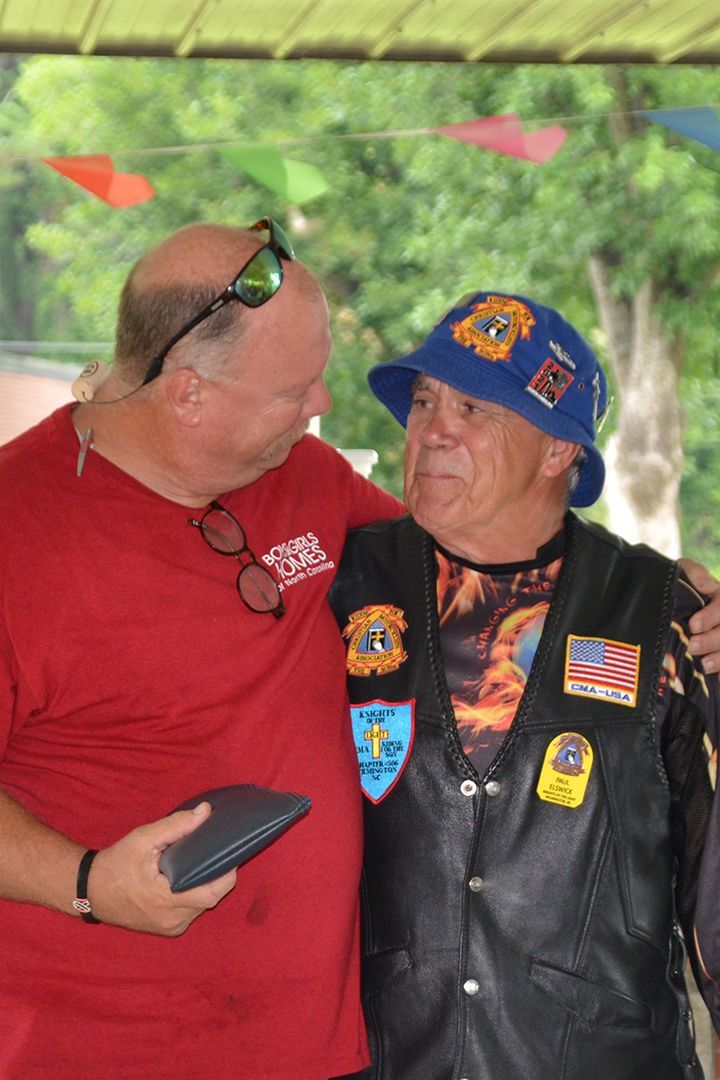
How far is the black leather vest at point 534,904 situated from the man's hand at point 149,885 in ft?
1.55

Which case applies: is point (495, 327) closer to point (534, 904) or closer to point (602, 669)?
point (602, 669)

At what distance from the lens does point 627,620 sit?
2498 mm

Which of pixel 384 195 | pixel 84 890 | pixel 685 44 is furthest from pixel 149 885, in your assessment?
pixel 384 195

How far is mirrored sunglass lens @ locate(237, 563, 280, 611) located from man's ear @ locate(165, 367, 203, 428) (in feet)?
0.95

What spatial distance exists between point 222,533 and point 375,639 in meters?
0.36

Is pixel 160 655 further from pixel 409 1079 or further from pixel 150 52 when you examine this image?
pixel 150 52

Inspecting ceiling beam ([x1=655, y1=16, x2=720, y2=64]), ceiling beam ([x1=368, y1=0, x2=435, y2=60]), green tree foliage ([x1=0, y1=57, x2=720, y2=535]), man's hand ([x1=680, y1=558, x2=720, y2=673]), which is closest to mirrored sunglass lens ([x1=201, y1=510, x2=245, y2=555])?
man's hand ([x1=680, y1=558, x2=720, y2=673])

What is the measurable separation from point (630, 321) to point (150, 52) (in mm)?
9842

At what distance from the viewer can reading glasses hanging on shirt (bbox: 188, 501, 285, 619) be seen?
2.48m

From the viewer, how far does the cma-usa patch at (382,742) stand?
2.49 m

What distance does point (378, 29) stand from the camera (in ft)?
12.7

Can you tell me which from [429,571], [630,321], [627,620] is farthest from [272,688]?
[630,321]

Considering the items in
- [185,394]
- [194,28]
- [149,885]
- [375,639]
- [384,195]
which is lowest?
[149,885]

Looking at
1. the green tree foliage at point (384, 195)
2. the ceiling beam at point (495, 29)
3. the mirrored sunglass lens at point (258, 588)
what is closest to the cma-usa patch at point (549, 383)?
the mirrored sunglass lens at point (258, 588)
